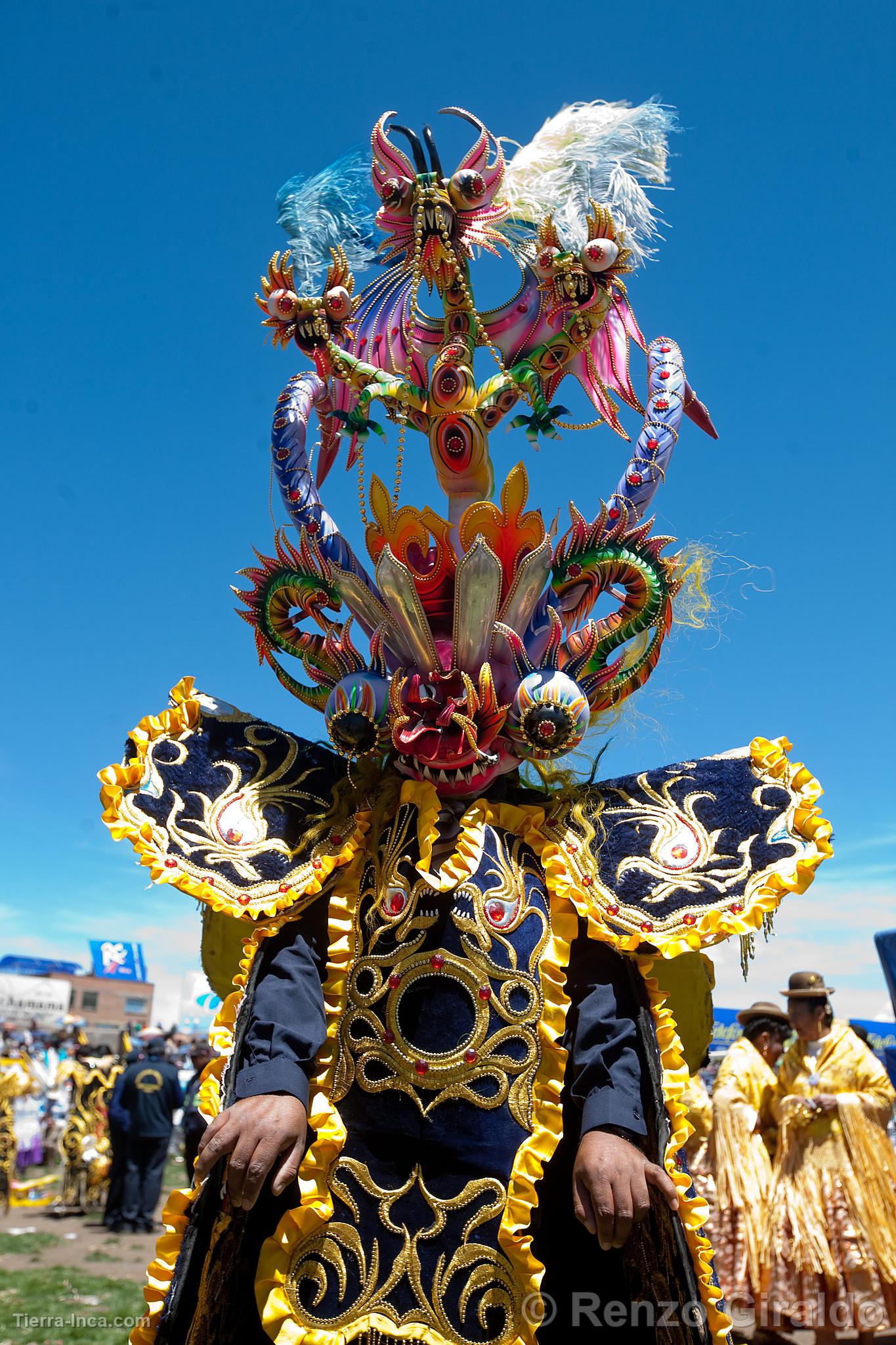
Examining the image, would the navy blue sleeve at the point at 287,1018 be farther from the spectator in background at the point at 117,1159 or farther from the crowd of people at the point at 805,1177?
the spectator in background at the point at 117,1159

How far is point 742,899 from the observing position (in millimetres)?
2166

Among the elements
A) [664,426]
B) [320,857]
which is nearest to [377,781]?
[320,857]

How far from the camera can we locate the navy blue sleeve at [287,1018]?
205 centimetres

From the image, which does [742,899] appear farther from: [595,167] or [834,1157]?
[834,1157]

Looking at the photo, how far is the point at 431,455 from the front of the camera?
2.69m

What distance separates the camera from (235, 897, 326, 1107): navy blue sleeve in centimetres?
205

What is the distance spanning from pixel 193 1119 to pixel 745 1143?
3.09 metres

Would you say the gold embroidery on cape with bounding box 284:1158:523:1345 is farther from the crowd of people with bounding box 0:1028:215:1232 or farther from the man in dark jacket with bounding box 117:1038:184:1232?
the man in dark jacket with bounding box 117:1038:184:1232

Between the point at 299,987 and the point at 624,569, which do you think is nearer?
the point at 299,987

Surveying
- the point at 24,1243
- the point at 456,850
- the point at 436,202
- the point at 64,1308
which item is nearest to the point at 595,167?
the point at 436,202

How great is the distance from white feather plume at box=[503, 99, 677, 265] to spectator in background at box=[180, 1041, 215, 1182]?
249cm

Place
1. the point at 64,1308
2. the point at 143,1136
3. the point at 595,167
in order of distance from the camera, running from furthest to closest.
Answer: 1. the point at 143,1136
2. the point at 64,1308
3. the point at 595,167

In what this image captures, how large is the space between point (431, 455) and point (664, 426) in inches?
24.5

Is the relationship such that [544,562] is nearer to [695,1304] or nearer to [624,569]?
[624,569]
